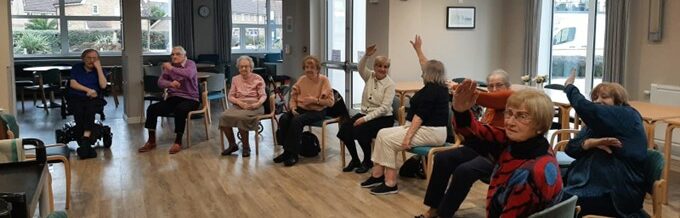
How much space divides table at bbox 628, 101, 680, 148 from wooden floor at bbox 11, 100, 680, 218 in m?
0.54

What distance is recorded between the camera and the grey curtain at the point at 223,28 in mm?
13698

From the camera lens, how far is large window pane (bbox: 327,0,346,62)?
8438mm

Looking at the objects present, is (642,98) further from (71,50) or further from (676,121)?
(71,50)

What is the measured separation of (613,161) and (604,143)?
98 millimetres

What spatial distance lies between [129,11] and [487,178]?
18.6 ft

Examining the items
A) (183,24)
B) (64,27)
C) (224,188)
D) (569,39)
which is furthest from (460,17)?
(64,27)

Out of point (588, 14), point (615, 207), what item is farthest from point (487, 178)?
point (588, 14)

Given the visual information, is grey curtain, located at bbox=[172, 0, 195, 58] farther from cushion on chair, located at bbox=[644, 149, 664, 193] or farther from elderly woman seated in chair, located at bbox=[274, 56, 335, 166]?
cushion on chair, located at bbox=[644, 149, 664, 193]

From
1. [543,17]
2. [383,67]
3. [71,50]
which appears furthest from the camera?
[71,50]

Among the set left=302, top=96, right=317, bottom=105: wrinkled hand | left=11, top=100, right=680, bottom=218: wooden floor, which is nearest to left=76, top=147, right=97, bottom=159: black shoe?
left=11, top=100, right=680, bottom=218: wooden floor

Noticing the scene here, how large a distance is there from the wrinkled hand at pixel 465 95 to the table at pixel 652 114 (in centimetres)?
194

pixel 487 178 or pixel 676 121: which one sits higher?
pixel 676 121

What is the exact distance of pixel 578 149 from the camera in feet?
10.3

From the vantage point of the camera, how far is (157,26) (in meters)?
13.5
